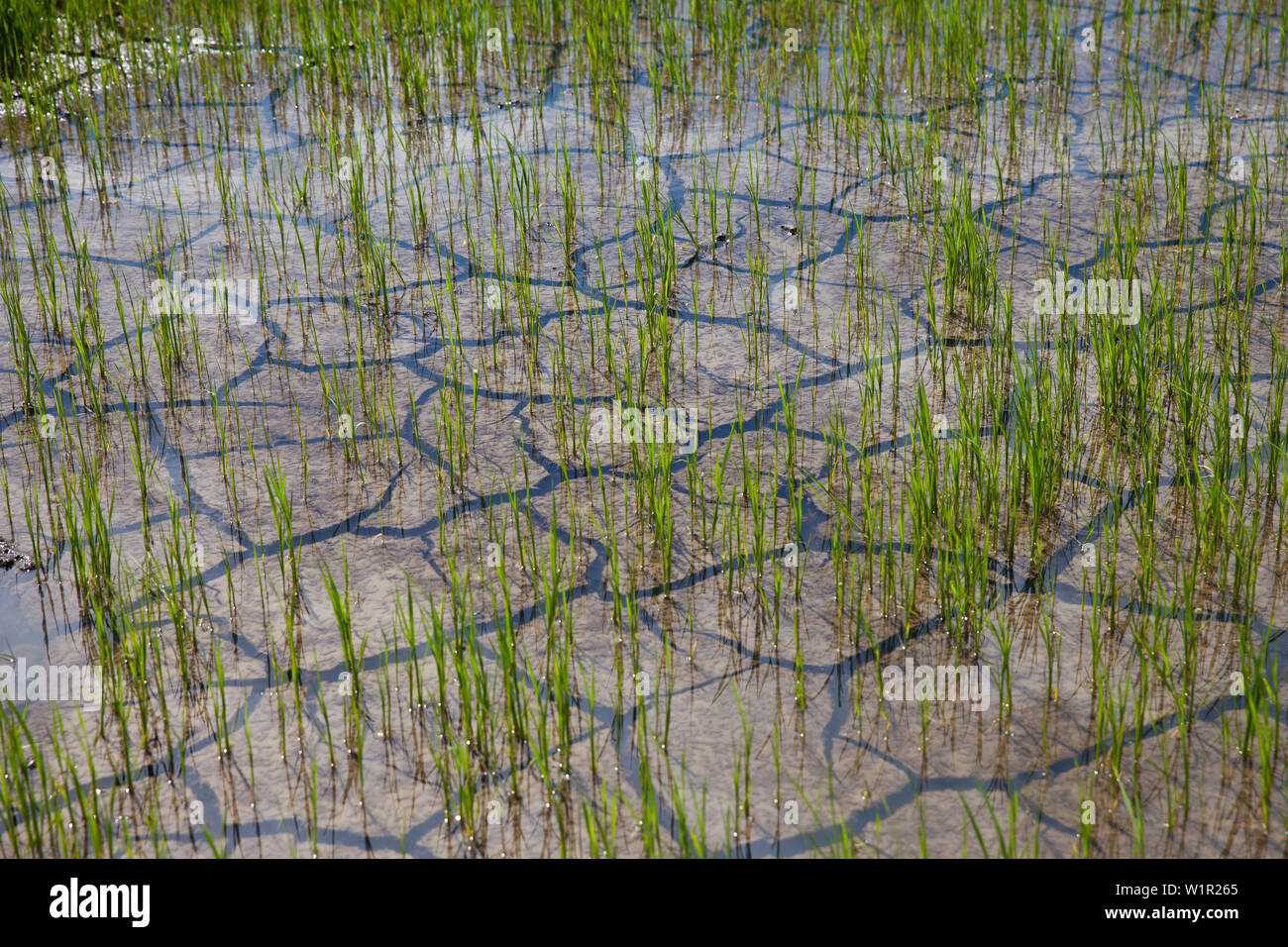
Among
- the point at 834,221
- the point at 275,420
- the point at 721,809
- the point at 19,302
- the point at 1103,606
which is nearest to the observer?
the point at 721,809

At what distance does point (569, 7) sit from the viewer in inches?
250

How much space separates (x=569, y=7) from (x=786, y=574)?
15.0 feet

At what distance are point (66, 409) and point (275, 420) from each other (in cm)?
62

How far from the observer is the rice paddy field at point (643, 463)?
222 cm

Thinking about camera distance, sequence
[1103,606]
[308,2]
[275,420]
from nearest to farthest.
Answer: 1. [1103,606]
2. [275,420]
3. [308,2]

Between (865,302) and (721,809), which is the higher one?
(865,302)

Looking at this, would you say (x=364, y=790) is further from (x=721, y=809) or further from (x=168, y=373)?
(x=168, y=373)

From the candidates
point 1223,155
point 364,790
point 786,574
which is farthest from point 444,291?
point 1223,155

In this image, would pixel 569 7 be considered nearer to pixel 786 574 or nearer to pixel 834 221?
pixel 834 221

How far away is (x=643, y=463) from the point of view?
3148 mm

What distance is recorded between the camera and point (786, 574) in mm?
2779

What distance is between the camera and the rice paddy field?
222cm

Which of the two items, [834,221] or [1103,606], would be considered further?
[834,221]

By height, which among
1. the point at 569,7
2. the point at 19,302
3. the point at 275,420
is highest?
the point at 569,7
